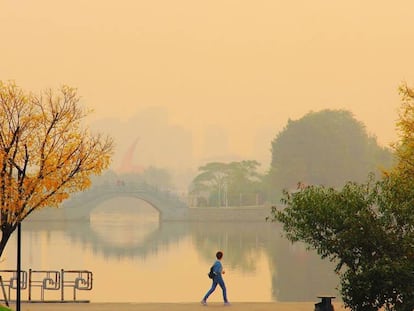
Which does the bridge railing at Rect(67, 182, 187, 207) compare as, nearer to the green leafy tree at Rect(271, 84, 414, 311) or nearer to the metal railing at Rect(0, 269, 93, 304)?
the metal railing at Rect(0, 269, 93, 304)

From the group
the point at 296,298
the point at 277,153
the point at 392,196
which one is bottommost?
the point at 296,298

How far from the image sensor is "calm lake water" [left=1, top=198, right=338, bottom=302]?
41.6 m

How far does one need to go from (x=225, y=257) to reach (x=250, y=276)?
13.1 m

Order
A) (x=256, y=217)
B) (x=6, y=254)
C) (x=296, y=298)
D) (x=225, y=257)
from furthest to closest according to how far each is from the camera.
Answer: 1. (x=256, y=217)
2. (x=6, y=254)
3. (x=225, y=257)
4. (x=296, y=298)

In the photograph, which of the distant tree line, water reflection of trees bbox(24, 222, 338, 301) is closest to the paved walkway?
water reflection of trees bbox(24, 222, 338, 301)

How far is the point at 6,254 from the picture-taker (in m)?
66.5

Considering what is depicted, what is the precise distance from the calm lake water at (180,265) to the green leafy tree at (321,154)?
13.4 m

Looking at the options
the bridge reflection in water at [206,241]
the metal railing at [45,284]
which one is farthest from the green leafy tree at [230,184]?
the metal railing at [45,284]

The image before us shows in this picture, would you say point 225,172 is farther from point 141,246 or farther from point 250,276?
point 250,276

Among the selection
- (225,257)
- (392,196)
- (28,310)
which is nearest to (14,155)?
(28,310)

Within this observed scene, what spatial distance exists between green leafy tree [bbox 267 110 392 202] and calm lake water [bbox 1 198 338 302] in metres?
13.4

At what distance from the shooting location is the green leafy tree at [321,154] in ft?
361

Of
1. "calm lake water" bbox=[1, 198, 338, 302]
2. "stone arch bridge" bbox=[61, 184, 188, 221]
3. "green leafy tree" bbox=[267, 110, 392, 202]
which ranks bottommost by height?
"calm lake water" bbox=[1, 198, 338, 302]

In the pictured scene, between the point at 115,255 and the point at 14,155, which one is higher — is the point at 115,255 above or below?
below
